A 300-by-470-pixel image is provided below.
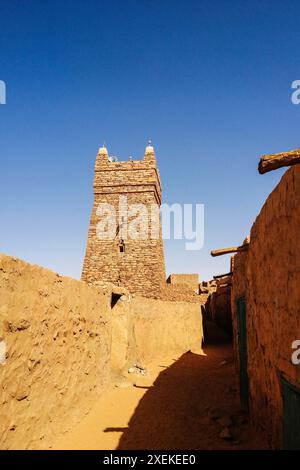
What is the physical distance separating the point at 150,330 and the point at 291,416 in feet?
28.9

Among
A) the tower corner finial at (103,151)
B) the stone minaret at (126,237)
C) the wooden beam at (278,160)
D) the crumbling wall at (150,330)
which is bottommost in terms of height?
the crumbling wall at (150,330)

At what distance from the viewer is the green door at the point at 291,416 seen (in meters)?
3.01

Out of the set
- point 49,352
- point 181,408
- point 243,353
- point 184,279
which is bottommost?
point 181,408

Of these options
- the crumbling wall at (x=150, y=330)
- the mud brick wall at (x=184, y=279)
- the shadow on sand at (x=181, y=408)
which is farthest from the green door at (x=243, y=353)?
the mud brick wall at (x=184, y=279)

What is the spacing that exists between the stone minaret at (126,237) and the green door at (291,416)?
49.6ft

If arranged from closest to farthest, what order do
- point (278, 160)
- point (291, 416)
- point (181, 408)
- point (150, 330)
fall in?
point (278, 160), point (291, 416), point (181, 408), point (150, 330)

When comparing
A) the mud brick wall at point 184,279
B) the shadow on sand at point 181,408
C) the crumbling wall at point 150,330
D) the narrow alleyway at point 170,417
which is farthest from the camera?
the mud brick wall at point 184,279

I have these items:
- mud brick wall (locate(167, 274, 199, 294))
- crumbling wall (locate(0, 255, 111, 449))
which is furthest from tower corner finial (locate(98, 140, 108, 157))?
crumbling wall (locate(0, 255, 111, 449))

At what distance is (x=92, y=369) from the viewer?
261 inches

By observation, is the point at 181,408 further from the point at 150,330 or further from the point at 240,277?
the point at 150,330

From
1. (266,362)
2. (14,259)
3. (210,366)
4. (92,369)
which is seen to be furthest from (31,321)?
(210,366)

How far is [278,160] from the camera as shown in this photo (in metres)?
2.82

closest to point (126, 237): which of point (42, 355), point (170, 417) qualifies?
point (170, 417)

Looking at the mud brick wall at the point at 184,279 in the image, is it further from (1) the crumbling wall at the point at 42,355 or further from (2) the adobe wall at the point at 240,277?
(1) the crumbling wall at the point at 42,355
